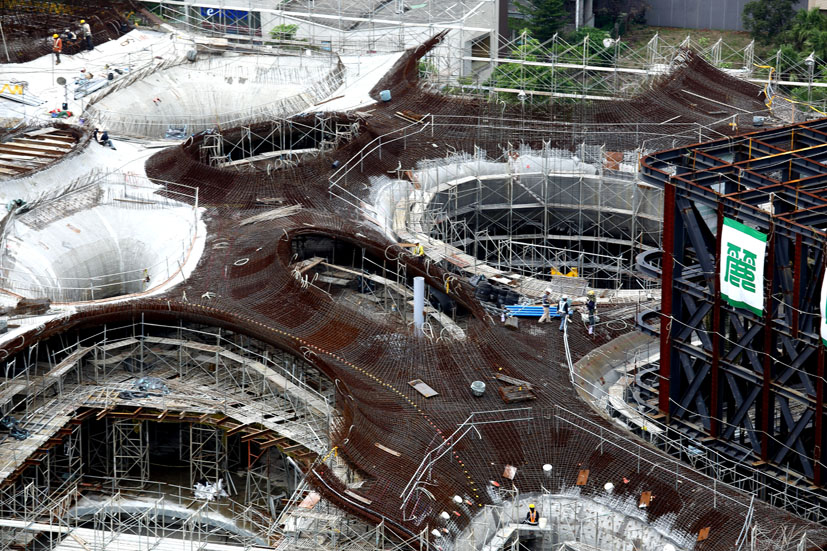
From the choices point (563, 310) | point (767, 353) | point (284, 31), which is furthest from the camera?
point (284, 31)

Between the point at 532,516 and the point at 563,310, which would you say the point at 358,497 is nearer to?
the point at 532,516

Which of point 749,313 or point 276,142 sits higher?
point 749,313

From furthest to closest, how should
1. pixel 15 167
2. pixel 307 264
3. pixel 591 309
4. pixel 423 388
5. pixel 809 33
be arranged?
pixel 809 33, pixel 15 167, pixel 307 264, pixel 591 309, pixel 423 388

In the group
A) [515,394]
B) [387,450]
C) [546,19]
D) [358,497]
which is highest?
[546,19]

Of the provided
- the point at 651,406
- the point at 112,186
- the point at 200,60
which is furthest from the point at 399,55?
the point at 651,406

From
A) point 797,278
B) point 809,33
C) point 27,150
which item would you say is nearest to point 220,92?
point 27,150

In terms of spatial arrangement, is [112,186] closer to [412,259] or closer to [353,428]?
[412,259]
